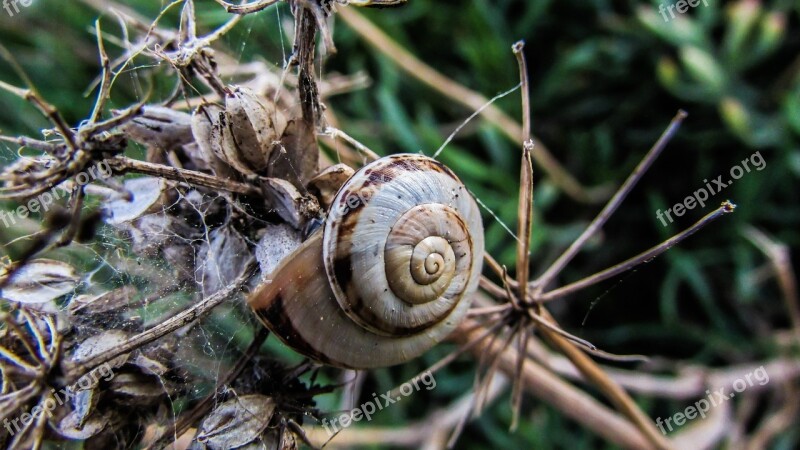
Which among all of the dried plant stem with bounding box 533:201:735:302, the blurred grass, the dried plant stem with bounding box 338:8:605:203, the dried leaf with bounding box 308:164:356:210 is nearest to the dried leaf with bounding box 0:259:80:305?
the dried leaf with bounding box 308:164:356:210

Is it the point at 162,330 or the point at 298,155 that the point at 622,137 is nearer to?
the point at 298,155

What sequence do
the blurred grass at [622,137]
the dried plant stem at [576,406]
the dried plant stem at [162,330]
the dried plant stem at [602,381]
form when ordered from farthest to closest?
the blurred grass at [622,137], the dried plant stem at [576,406], the dried plant stem at [602,381], the dried plant stem at [162,330]

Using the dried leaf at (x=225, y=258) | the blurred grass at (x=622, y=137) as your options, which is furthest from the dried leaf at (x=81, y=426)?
the blurred grass at (x=622, y=137)

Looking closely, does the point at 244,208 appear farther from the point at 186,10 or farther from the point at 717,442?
the point at 717,442

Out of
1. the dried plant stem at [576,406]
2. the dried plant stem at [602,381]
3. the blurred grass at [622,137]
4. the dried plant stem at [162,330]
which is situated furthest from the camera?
the blurred grass at [622,137]

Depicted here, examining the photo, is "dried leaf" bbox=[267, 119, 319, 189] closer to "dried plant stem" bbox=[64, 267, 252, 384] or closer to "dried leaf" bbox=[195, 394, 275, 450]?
"dried plant stem" bbox=[64, 267, 252, 384]

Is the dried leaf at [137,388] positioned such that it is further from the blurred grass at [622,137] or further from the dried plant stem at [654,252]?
the blurred grass at [622,137]

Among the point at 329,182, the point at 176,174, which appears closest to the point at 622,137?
the point at 329,182
